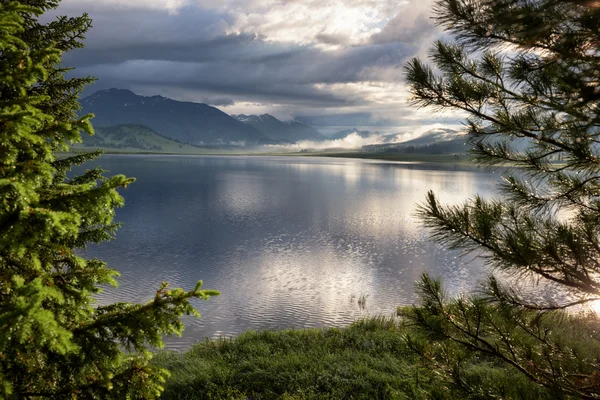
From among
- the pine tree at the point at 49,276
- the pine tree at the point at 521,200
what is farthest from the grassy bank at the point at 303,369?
the pine tree at the point at 49,276

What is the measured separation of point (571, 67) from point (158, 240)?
4531 cm

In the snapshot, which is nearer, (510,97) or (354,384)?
(510,97)

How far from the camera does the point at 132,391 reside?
5559 millimetres

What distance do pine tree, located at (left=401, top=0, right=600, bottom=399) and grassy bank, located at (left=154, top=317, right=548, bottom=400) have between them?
3869mm

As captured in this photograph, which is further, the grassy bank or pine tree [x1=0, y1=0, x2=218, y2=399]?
the grassy bank

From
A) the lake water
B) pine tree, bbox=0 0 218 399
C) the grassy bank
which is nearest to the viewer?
pine tree, bbox=0 0 218 399

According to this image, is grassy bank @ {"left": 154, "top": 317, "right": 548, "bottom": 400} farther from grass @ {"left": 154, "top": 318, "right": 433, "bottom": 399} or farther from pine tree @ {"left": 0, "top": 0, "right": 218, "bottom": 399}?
pine tree @ {"left": 0, "top": 0, "right": 218, "bottom": 399}

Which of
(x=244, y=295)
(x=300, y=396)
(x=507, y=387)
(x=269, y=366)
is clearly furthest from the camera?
(x=244, y=295)

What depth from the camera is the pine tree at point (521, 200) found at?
4949 millimetres

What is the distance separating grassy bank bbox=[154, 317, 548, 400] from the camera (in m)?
12.4

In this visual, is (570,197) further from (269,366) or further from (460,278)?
(460,278)

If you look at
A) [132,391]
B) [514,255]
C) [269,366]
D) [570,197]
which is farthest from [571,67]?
[269,366]

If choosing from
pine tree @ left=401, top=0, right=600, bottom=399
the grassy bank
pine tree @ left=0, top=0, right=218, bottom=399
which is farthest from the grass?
pine tree @ left=0, top=0, right=218, bottom=399

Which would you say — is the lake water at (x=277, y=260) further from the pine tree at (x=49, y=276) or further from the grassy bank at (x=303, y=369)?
the pine tree at (x=49, y=276)
